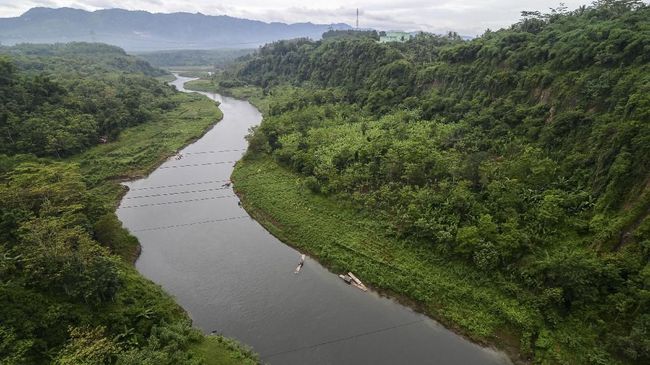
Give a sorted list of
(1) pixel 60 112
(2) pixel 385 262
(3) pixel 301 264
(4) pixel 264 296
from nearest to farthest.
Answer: (4) pixel 264 296, (2) pixel 385 262, (3) pixel 301 264, (1) pixel 60 112

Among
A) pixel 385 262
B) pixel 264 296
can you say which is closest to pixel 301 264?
pixel 264 296

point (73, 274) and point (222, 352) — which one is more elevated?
point (73, 274)

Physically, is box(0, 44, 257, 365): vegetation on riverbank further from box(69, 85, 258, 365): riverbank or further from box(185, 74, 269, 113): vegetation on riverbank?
box(185, 74, 269, 113): vegetation on riverbank

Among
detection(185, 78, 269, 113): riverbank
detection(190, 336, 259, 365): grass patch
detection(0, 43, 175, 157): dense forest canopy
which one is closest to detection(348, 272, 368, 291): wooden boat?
detection(190, 336, 259, 365): grass patch

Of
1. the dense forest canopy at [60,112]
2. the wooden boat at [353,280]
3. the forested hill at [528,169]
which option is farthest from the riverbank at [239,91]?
the wooden boat at [353,280]

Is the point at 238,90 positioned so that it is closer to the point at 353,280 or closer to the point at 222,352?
the point at 353,280

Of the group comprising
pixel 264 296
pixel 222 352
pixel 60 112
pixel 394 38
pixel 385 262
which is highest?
pixel 394 38
